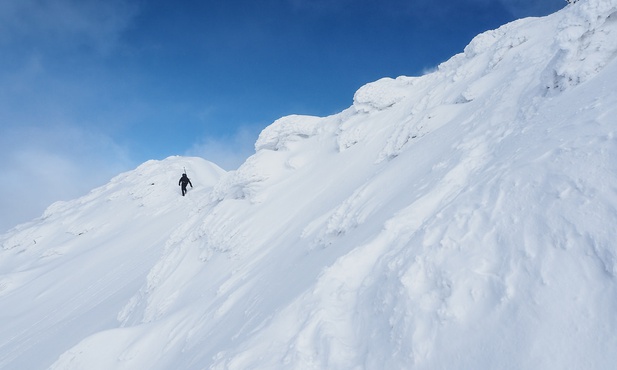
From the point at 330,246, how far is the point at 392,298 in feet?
13.8

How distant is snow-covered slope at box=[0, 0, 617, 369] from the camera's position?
13.3ft

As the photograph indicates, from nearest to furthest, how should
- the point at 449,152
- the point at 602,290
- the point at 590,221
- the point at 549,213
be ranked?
1. the point at 602,290
2. the point at 590,221
3. the point at 549,213
4. the point at 449,152

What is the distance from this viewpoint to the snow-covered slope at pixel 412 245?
13.3ft

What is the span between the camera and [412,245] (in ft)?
18.7

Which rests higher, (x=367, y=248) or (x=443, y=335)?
(x=367, y=248)

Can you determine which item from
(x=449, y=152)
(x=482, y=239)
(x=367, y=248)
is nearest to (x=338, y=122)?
(x=449, y=152)

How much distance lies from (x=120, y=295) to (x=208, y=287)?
27.4 ft

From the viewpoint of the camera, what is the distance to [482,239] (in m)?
4.93

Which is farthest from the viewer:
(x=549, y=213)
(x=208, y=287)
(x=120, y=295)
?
(x=120, y=295)

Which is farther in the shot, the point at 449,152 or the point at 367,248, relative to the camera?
the point at 449,152

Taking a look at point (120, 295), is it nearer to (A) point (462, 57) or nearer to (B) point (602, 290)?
(B) point (602, 290)

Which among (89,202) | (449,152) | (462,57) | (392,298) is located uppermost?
(89,202)

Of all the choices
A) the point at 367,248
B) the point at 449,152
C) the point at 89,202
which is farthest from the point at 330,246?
the point at 89,202

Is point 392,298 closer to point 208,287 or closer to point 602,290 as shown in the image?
point 602,290
